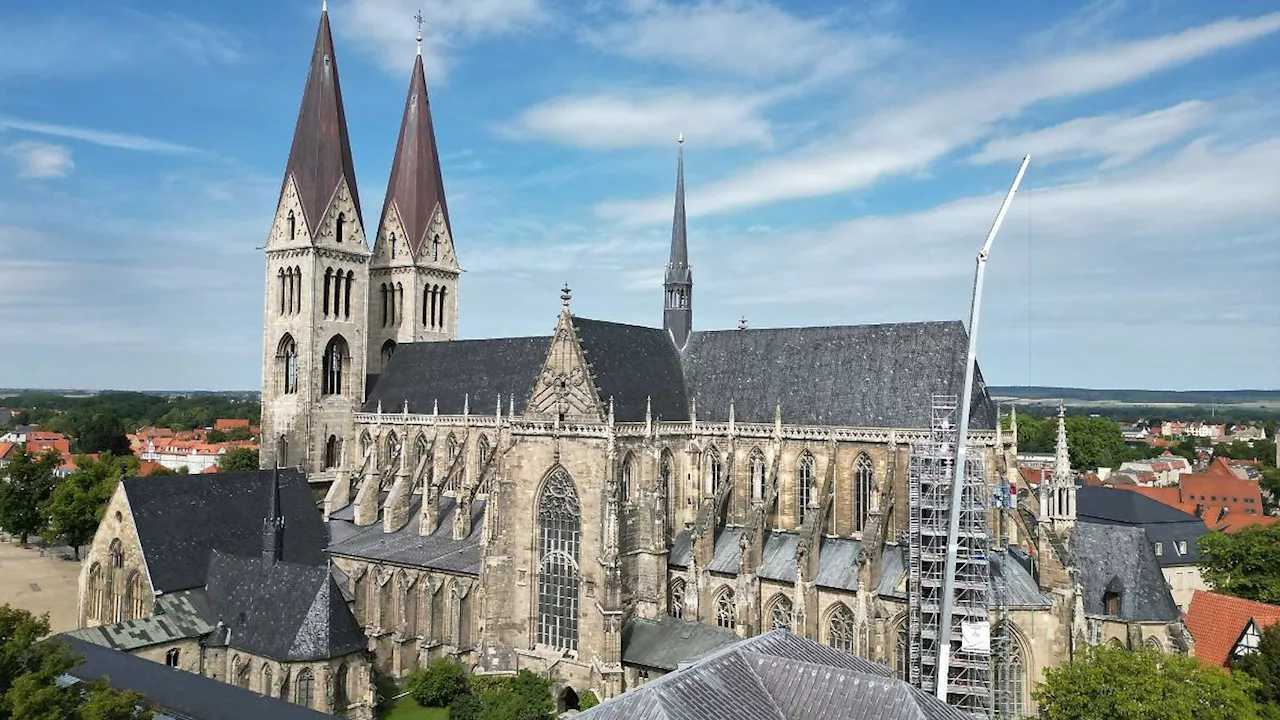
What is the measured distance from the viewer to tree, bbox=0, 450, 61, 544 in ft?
246

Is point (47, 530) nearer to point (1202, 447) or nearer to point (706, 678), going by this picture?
point (706, 678)

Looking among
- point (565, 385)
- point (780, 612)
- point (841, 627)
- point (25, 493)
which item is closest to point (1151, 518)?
point (841, 627)

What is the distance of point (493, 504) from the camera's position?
40.1 meters

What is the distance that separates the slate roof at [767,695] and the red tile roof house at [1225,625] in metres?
26.4

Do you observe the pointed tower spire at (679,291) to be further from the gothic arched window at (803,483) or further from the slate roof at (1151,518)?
the slate roof at (1151,518)

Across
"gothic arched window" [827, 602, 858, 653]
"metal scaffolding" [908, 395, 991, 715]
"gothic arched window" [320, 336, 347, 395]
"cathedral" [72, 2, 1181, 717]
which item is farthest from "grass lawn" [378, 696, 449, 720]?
"gothic arched window" [320, 336, 347, 395]

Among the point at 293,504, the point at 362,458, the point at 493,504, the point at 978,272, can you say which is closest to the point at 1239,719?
the point at 978,272

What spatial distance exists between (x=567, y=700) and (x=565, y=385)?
13408 mm

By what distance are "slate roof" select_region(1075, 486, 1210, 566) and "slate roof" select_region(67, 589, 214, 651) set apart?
176ft

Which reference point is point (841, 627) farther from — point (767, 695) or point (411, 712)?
point (411, 712)

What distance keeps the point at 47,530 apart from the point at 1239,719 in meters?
81.6

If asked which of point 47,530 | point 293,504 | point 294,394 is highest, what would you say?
point 294,394

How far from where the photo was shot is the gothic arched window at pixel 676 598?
3916 centimetres

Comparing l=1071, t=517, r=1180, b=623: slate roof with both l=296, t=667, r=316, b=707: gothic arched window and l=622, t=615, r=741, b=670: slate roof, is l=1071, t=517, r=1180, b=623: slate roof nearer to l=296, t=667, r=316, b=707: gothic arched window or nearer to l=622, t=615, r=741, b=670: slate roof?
l=622, t=615, r=741, b=670: slate roof
